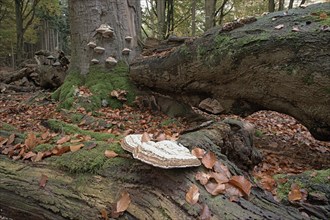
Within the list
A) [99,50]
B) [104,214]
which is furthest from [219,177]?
[99,50]

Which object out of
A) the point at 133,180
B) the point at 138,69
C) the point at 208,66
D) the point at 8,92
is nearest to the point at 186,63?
the point at 208,66

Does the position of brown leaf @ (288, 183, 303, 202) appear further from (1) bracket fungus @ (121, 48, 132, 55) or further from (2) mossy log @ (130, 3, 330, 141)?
(1) bracket fungus @ (121, 48, 132, 55)

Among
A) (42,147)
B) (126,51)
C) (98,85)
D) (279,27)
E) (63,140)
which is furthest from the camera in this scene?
(126,51)

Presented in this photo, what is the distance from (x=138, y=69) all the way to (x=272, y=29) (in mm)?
2997

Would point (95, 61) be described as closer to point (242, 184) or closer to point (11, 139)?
point (11, 139)

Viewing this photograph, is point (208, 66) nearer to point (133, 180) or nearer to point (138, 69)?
point (138, 69)

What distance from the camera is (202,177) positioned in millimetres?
1928

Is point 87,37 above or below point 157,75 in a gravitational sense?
above

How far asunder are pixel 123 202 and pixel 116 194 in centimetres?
11

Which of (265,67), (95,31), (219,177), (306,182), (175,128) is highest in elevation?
(95,31)

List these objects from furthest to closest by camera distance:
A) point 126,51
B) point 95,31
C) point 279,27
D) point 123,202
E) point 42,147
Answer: point 126,51 → point 95,31 → point 279,27 → point 42,147 → point 123,202

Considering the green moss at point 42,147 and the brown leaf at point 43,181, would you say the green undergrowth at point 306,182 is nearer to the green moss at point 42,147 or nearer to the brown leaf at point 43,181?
the brown leaf at point 43,181

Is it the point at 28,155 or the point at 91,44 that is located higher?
the point at 91,44

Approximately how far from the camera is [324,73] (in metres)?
3.87
